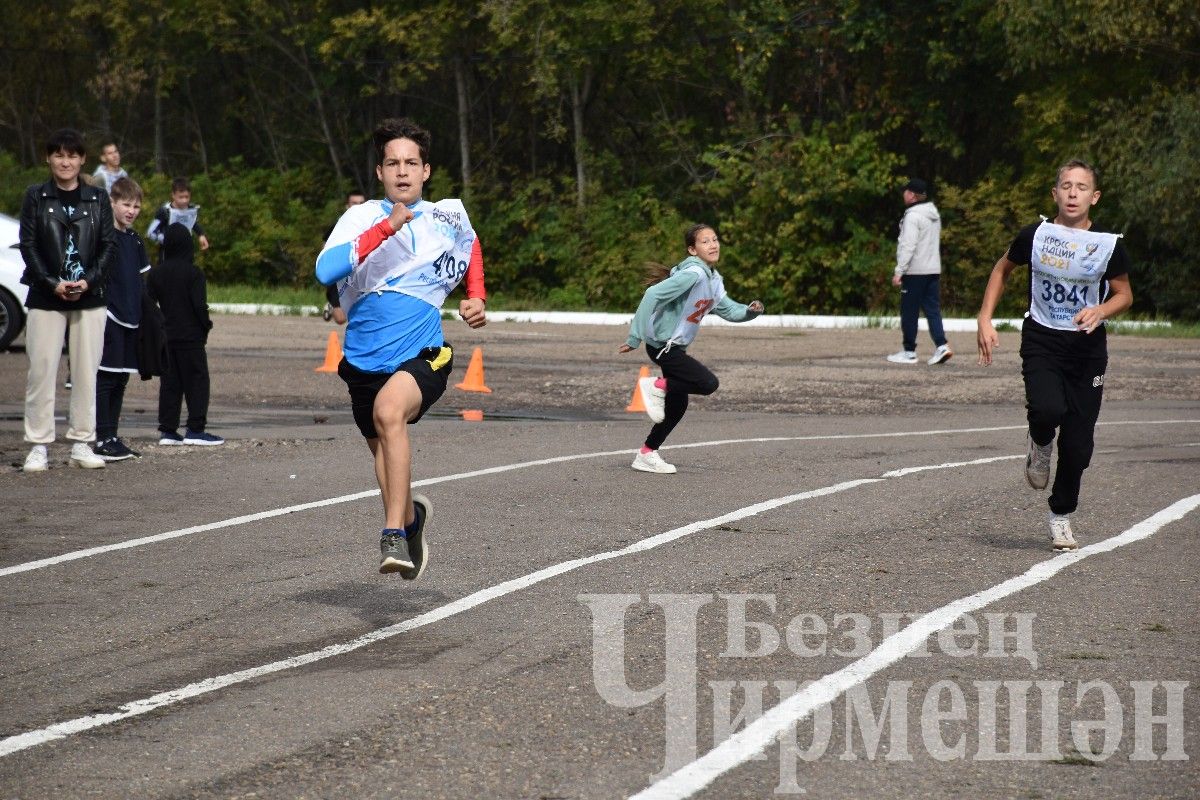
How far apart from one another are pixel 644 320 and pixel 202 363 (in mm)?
3371

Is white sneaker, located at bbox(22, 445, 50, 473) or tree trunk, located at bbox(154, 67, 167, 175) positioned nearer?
white sneaker, located at bbox(22, 445, 50, 473)

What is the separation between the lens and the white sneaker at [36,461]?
11.5 metres

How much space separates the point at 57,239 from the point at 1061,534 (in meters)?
6.42

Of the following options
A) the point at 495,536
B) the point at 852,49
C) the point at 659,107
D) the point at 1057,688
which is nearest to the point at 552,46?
the point at 659,107

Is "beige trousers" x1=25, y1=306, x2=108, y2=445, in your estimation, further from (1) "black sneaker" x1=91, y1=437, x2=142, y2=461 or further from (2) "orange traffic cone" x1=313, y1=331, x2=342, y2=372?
(2) "orange traffic cone" x1=313, y1=331, x2=342, y2=372

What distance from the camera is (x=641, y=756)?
5.14m

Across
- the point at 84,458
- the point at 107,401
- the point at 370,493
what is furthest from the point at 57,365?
the point at 370,493

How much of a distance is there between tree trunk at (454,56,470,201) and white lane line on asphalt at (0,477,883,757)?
30.9 metres

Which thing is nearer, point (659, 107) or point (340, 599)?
point (340, 599)

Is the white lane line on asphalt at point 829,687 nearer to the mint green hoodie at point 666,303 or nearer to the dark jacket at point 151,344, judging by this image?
the mint green hoodie at point 666,303

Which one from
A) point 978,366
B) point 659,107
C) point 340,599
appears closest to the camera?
point 340,599

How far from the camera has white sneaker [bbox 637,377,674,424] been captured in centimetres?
1173

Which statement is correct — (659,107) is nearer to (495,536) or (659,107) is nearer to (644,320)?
(644,320)

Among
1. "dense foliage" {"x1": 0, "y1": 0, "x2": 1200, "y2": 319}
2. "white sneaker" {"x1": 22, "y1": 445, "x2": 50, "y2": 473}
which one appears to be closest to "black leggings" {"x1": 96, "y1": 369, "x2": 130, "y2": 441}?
"white sneaker" {"x1": 22, "y1": 445, "x2": 50, "y2": 473}
